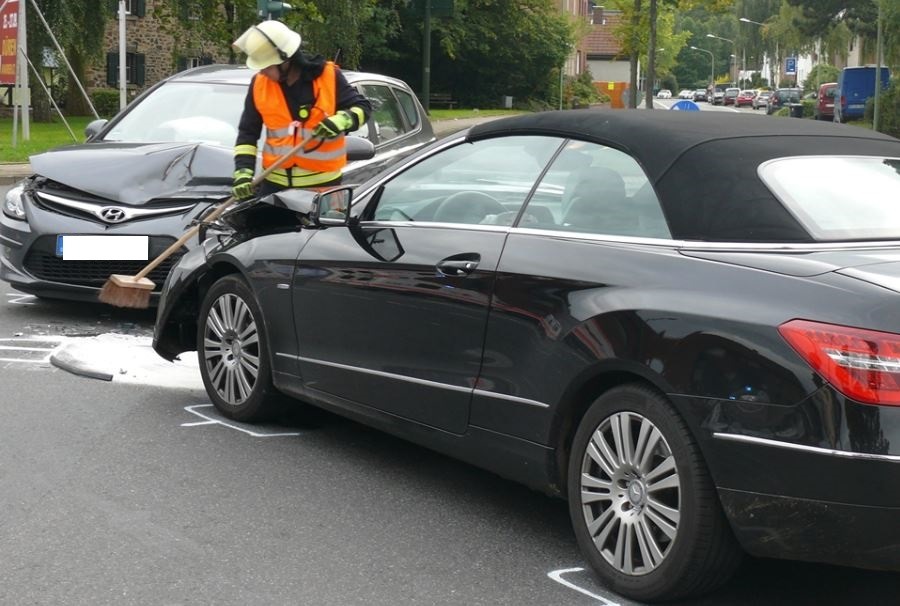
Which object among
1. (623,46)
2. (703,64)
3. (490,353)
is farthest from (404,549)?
(703,64)

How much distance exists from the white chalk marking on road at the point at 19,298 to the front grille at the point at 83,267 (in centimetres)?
106

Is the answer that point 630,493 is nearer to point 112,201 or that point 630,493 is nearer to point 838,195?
point 838,195

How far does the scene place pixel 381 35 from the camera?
188 ft

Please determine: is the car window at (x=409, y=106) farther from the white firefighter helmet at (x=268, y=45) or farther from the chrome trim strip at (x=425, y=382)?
the chrome trim strip at (x=425, y=382)

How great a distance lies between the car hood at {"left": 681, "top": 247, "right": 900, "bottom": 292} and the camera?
144 inches

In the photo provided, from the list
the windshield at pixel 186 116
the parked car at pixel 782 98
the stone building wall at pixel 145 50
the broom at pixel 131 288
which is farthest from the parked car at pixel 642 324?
the parked car at pixel 782 98

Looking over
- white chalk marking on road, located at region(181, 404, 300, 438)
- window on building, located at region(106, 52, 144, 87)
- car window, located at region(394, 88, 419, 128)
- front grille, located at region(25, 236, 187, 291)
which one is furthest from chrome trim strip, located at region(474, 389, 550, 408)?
window on building, located at region(106, 52, 144, 87)

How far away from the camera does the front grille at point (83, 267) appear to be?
809cm

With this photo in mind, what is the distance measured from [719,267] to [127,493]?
95.1 inches

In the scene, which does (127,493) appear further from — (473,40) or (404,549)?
(473,40)

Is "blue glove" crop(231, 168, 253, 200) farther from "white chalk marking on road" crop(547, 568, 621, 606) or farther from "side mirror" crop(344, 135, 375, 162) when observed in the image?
"white chalk marking on road" crop(547, 568, 621, 606)

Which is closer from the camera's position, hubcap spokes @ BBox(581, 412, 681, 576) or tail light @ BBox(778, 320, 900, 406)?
tail light @ BBox(778, 320, 900, 406)

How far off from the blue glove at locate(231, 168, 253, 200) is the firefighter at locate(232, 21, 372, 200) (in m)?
0.03

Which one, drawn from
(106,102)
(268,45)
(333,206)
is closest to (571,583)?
(333,206)
